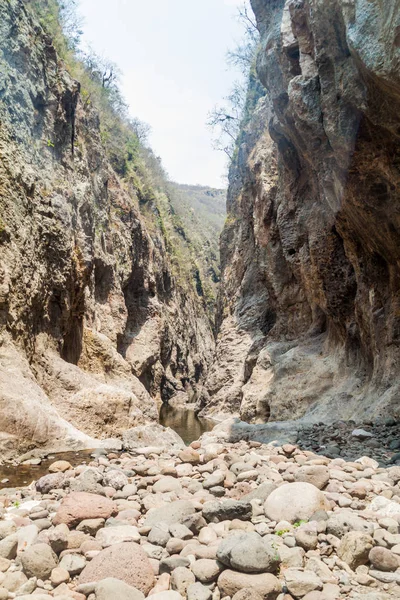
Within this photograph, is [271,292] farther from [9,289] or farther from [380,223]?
[9,289]

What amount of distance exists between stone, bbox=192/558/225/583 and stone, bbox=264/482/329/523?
0.92 metres

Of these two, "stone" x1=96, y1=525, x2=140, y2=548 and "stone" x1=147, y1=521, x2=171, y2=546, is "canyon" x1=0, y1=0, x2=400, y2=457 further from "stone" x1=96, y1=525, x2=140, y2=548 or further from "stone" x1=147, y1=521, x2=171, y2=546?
"stone" x1=147, y1=521, x2=171, y2=546

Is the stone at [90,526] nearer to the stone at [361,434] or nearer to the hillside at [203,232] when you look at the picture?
Answer: the stone at [361,434]

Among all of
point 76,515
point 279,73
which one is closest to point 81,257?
point 279,73

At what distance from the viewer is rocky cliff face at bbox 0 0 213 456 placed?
770cm

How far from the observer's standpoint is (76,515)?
11.6 feet

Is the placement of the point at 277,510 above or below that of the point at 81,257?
below

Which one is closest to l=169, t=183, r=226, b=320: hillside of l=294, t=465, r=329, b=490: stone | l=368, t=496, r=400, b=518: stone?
l=294, t=465, r=329, b=490: stone

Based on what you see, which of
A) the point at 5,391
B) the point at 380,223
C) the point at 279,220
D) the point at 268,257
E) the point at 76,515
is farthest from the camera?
the point at 268,257

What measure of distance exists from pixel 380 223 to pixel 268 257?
9563mm

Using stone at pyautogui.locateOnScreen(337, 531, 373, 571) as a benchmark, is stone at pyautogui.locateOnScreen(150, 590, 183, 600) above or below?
below

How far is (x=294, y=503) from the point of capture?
12.0 feet

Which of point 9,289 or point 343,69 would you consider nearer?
point 343,69

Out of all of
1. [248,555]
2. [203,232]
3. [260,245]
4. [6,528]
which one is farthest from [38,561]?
[203,232]
